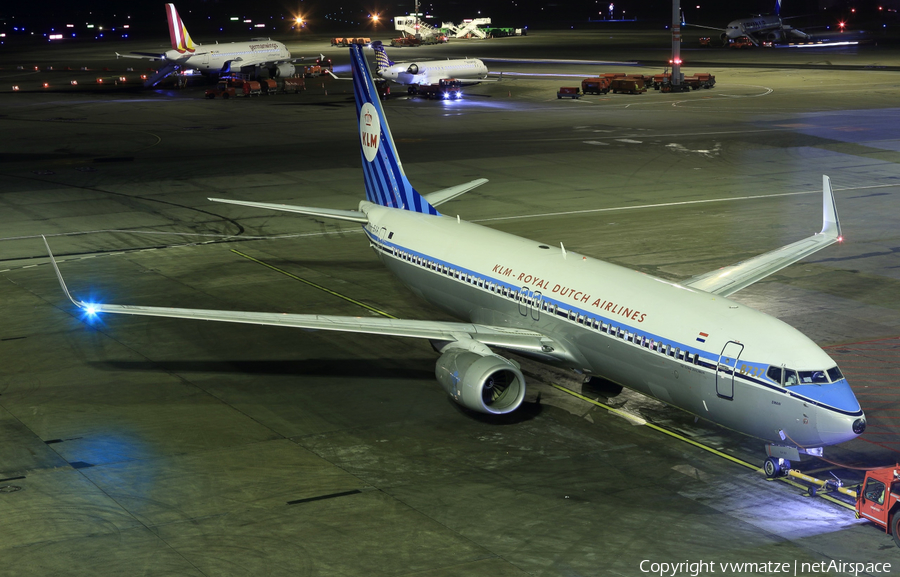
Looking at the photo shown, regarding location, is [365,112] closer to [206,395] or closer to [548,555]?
[206,395]

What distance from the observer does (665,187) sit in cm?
5728

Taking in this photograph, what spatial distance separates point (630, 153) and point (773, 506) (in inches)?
1961

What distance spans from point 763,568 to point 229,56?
367 ft

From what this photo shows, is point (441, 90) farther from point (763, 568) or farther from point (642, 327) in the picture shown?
point (763, 568)

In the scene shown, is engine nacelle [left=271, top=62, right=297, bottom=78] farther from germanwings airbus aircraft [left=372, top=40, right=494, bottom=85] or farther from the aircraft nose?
the aircraft nose

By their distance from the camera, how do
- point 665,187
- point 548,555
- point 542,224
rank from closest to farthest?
point 548,555
point 542,224
point 665,187

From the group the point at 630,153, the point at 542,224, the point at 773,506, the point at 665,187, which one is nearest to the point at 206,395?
the point at 773,506

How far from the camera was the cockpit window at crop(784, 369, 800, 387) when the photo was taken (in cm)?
2127

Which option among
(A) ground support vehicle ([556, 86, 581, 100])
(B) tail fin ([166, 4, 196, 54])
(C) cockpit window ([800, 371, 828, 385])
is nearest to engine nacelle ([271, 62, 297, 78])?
(B) tail fin ([166, 4, 196, 54])

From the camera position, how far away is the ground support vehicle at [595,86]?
103062 mm

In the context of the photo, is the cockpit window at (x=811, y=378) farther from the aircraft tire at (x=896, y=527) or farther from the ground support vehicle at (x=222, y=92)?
the ground support vehicle at (x=222, y=92)

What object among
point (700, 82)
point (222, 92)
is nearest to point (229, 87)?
point (222, 92)

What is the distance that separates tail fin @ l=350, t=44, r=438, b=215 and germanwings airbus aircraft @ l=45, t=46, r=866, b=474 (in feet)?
0.54

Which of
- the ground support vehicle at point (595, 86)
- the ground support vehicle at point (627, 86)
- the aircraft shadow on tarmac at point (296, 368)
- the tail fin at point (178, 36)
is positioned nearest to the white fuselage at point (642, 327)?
the aircraft shadow on tarmac at point (296, 368)
